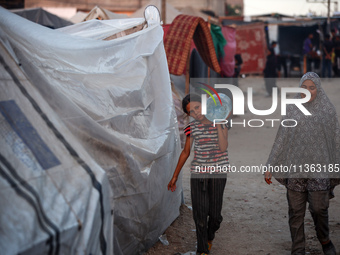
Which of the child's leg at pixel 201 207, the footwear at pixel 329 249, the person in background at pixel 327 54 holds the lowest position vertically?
the person in background at pixel 327 54

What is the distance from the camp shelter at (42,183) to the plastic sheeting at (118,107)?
0.64ft

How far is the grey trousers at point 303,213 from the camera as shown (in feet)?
11.3

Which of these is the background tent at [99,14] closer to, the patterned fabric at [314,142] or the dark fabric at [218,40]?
the dark fabric at [218,40]

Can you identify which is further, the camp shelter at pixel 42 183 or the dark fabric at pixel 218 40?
the dark fabric at pixel 218 40

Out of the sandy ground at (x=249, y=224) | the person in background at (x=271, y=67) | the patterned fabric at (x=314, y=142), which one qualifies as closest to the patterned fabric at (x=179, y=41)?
the sandy ground at (x=249, y=224)

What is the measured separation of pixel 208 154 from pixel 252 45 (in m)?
14.6

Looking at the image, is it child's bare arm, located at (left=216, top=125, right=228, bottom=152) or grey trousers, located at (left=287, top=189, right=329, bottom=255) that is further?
child's bare arm, located at (left=216, top=125, right=228, bottom=152)

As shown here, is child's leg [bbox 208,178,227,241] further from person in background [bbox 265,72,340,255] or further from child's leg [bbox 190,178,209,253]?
person in background [bbox 265,72,340,255]

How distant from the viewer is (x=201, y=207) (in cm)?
368

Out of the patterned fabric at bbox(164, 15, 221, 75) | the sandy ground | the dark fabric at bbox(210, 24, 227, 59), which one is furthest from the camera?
the dark fabric at bbox(210, 24, 227, 59)

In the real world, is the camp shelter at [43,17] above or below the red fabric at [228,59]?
above

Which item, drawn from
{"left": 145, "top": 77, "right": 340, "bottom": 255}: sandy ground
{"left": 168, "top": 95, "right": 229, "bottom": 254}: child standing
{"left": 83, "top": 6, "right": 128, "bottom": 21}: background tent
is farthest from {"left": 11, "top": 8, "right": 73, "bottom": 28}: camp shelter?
{"left": 168, "top": 95, "right": 229, "bottom": 254}: child standing

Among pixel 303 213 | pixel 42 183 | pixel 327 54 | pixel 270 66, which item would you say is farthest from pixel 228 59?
pixel 42 183

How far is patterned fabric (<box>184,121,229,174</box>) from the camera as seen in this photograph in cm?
361
